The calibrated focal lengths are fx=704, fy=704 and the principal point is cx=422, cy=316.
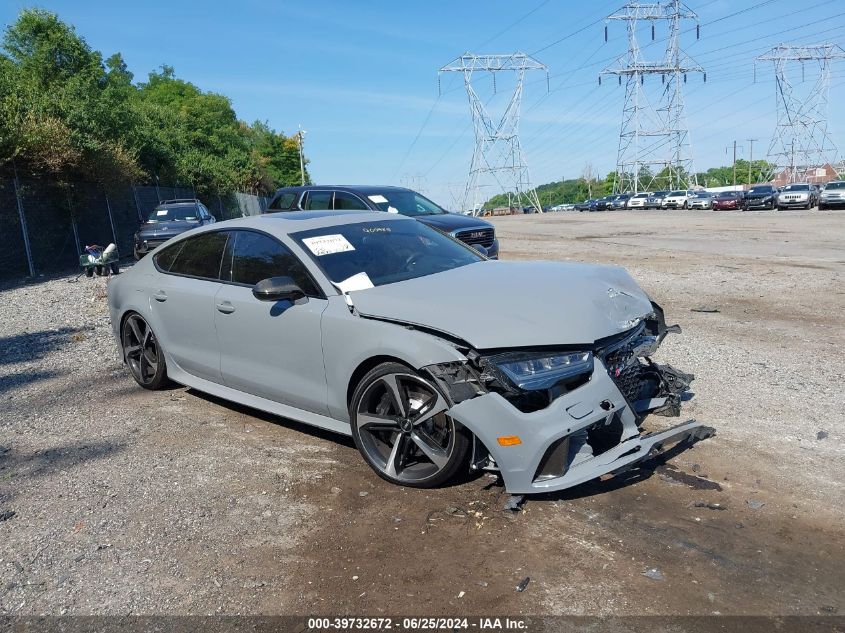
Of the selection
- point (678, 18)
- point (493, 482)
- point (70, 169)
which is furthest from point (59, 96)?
point (678, 18)

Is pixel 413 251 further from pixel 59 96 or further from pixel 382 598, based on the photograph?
pixel 59 96

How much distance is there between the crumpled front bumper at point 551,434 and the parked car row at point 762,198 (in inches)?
1631

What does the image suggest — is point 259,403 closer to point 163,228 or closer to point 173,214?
point 163,228

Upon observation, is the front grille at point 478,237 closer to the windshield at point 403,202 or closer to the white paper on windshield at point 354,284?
the windshield at point 403,202

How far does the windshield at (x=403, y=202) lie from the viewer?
1219cm

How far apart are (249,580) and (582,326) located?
84.8 inches

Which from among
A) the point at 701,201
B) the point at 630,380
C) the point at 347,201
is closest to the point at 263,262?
the point at 630,380

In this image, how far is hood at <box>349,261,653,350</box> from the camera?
3.80 metres

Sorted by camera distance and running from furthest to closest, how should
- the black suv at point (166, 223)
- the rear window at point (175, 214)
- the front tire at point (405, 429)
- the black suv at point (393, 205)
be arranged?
the rear window at point (175, 214)
the black suv at point (166, 223)
the black suv at point (393, 205)
the front tire at point (405, 429)

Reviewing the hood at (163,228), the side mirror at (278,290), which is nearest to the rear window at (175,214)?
the hood at (163,228)

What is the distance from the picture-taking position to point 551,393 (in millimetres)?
3730

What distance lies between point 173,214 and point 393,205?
10.6 meters

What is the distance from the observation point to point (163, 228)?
1936cm

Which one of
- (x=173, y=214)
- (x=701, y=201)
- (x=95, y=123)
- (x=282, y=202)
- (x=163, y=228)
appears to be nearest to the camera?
(x=282, y=202)
